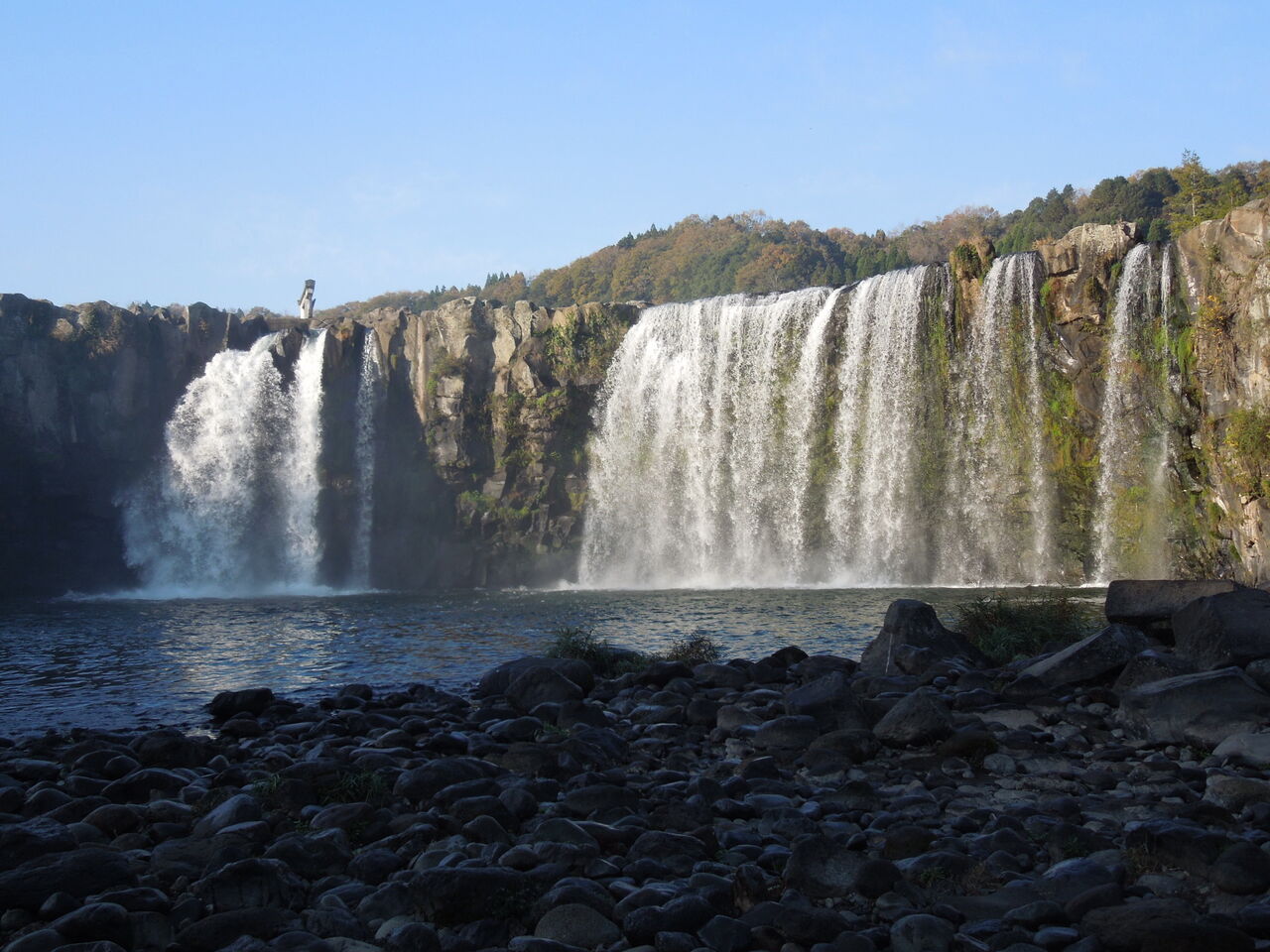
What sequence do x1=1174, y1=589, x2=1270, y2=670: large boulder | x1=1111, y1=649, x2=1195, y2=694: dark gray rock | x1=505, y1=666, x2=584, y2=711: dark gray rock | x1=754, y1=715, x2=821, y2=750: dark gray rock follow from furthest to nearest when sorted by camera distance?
x1=505, y1=666, x2=584, y2=711: dark gray rock
x1=1174, y1=589, x2=1270, y2=670: large boulder
x1=1111, y1=649, x2=1195, y2=694: dark gray rock
x1=754, y1=715, x2=821, y2=750: dark gray rock

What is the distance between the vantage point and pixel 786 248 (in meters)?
96.6

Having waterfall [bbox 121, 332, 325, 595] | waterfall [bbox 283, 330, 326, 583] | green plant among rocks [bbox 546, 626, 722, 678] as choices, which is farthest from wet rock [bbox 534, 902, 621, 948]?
waterfall [bbox 283, 330, 326, 583]

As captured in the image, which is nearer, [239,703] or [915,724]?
[915,724]

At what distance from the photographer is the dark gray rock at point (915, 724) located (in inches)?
407

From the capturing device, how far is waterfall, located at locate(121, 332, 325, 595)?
1921 inches

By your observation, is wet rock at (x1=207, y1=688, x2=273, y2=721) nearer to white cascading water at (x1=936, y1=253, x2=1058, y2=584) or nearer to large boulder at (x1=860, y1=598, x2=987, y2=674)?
large boulder at (x1=860, y1=598, x2=987, y2=674)

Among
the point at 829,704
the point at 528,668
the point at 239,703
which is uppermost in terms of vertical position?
the point at 829,704

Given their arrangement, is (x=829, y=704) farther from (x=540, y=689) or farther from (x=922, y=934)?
(x=922, y=934)

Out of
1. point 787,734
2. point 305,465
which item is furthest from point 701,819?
point 305,465

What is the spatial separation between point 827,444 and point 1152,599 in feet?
90.7

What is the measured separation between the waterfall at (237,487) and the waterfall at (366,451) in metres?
1.83

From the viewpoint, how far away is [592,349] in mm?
49219

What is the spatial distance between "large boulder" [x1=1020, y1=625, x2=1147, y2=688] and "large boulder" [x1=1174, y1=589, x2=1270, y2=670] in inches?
23.8

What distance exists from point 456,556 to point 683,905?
44021 millimetres
